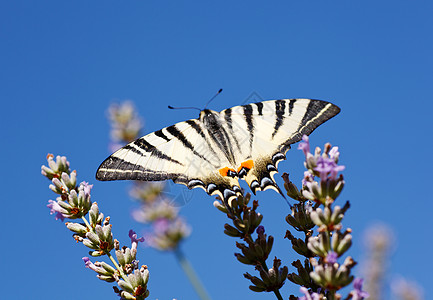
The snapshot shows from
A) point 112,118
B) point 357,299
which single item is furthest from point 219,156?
point 112,118

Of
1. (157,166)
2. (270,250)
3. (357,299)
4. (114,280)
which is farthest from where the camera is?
(157,166)

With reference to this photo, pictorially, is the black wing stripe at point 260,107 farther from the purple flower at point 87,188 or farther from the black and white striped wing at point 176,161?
the purple flower at point 87,188

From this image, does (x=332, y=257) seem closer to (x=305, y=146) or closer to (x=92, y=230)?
(x=305, y=146)

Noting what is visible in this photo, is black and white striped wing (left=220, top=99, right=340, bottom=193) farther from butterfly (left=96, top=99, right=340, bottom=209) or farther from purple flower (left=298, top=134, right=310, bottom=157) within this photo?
purple flower (left=298, top=134, right=310, bottom=157)

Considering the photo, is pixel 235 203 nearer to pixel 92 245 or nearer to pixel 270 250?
pixel 270 250

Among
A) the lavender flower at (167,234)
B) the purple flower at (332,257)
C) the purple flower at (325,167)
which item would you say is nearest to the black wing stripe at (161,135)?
the purple flower at (325,167)

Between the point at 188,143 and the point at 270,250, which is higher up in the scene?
the point at 188,143

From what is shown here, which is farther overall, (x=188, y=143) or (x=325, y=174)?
(x=188, y=143)
